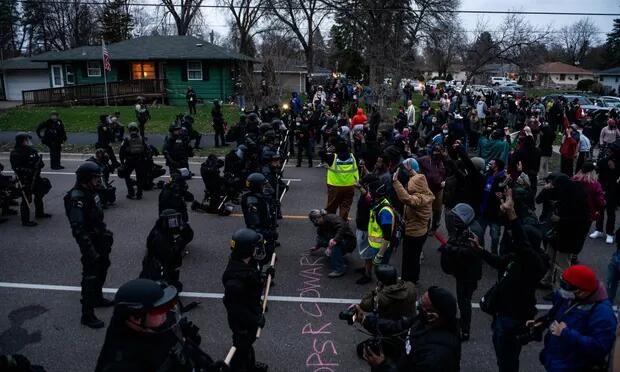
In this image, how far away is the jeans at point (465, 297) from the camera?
17.5 feet

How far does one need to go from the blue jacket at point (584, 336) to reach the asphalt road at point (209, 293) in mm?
1537

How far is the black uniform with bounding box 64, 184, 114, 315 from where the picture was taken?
18.4 ft

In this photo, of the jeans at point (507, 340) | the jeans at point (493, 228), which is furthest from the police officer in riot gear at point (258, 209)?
the jeans at point (493, 228)

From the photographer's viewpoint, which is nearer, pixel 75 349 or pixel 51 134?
pixel 75 349

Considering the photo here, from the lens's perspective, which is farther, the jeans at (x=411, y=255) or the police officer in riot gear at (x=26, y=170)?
the police officer in riot gear at (x=26, y=170)

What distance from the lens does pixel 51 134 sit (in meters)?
13.8

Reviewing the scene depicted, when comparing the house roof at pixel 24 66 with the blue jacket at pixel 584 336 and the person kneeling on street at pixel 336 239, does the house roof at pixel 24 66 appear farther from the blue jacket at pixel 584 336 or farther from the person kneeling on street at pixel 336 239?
the blue jacket at pixel 584 336

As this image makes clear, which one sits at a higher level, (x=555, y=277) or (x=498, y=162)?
(x=498, y=162)

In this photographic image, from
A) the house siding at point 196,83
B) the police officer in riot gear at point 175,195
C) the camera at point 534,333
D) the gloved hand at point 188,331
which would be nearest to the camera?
the gloved hand at point 188,331

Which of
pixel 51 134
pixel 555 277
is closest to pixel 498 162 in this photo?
pixel 555 277

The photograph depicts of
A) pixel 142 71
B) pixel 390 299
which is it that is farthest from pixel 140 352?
pixel 142 71

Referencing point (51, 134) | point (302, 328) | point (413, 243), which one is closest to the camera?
point (302, 328)

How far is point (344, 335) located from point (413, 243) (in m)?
1.57

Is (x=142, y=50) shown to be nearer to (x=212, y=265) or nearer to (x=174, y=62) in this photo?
(x=174, y=62)
